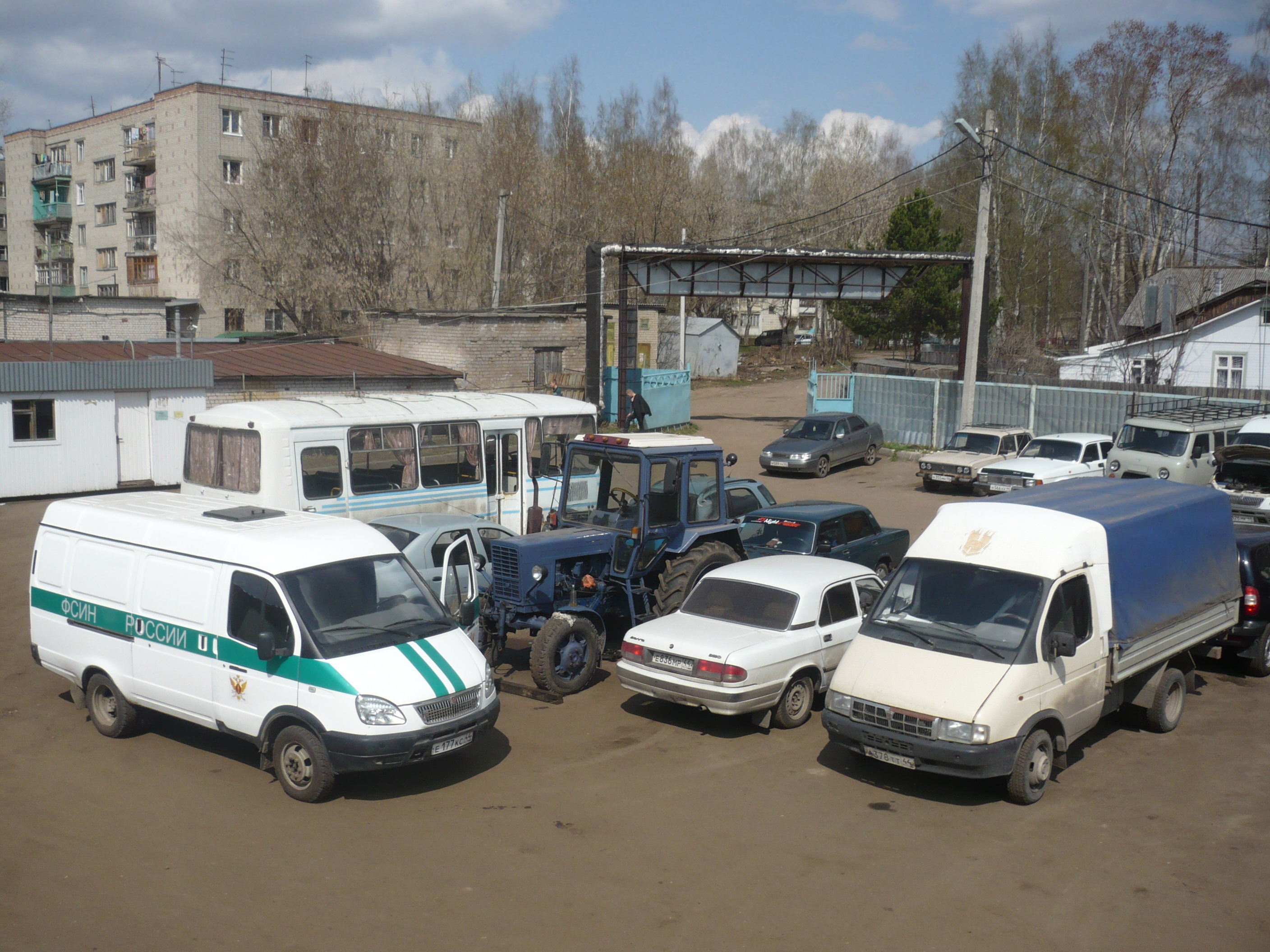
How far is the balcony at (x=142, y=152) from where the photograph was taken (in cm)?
5838

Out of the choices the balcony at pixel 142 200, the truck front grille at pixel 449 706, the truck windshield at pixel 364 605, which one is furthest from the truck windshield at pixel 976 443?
the balcony at pixel 142 200

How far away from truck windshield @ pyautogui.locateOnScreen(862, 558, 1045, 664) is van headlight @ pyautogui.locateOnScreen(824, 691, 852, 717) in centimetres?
67

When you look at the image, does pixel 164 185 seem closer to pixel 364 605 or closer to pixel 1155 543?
pixel 364 605

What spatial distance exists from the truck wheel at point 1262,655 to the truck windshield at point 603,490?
7409 millimetres

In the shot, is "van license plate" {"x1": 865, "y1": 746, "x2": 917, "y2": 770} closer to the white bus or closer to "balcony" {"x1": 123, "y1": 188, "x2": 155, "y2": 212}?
the white bus

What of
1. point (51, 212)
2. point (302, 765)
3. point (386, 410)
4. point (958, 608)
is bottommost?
point (302, 765)

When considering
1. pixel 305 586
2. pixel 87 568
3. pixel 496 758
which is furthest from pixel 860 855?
pixel 87 568

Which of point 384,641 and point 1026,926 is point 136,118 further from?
point 1026,926

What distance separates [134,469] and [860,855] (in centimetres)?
2195

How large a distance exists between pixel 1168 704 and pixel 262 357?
2551 cm

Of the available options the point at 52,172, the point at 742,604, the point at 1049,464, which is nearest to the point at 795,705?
the point at 742,604

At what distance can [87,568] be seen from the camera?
9641 millimetres

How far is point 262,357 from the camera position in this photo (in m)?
29.1

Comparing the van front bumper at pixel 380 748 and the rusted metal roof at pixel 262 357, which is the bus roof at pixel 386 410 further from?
the rusted metal roof at pixel 262 357
